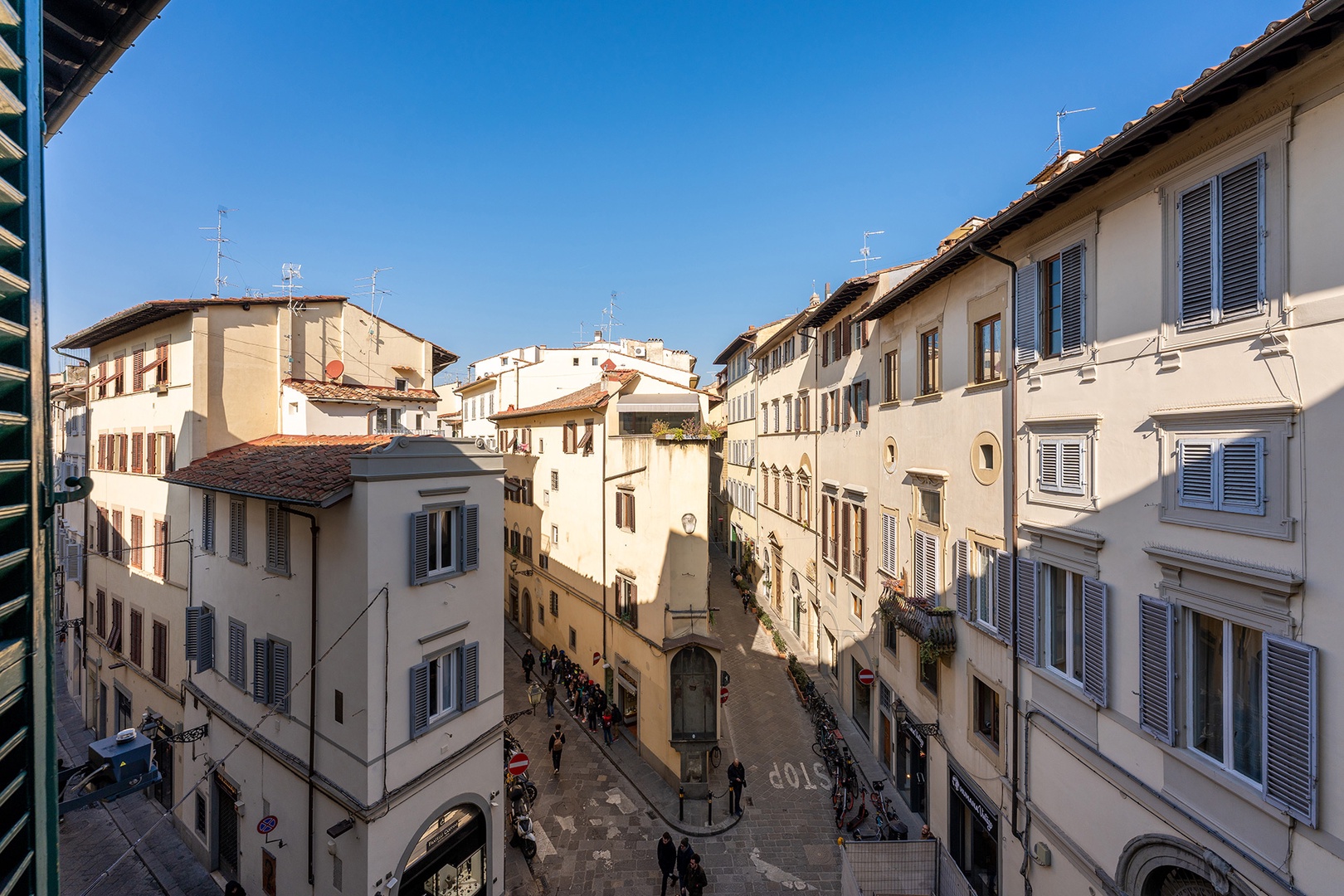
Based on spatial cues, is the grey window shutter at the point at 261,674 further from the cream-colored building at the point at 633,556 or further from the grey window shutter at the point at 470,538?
the cream-colored building at the point at 633,556

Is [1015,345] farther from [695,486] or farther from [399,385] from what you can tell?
[399,385]

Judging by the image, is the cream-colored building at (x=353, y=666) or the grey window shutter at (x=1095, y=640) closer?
the grey window shutter at (x=1095, y=640)

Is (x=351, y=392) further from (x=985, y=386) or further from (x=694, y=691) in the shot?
(x=985, y=386)

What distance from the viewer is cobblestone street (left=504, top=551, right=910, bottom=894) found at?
14023 millimetres

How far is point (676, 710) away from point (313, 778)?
32.5 ft

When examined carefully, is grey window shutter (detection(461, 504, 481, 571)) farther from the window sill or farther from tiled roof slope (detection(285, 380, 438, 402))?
the window sill

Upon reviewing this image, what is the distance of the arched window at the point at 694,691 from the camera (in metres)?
18.1

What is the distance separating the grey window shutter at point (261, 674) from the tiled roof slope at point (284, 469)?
11.8 feet

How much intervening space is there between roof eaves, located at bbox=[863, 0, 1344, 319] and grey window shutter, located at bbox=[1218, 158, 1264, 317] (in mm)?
981

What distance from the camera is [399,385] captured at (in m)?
22.3

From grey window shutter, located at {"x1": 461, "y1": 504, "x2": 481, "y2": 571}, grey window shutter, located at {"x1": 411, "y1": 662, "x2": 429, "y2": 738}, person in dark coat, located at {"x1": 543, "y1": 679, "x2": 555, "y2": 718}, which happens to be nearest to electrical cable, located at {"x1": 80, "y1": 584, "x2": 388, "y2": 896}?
grey window shutter, located at {"x1": 411, "y1": 662, "x2": 429, "y2": 738}

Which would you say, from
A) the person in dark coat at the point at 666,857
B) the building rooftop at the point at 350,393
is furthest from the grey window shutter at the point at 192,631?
the person in dark coat at the point at 666,857

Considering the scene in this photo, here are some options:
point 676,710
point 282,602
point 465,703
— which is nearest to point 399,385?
point 282,602

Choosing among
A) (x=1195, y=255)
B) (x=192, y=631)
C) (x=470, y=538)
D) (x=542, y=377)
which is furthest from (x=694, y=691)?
(x=542, y=377)
